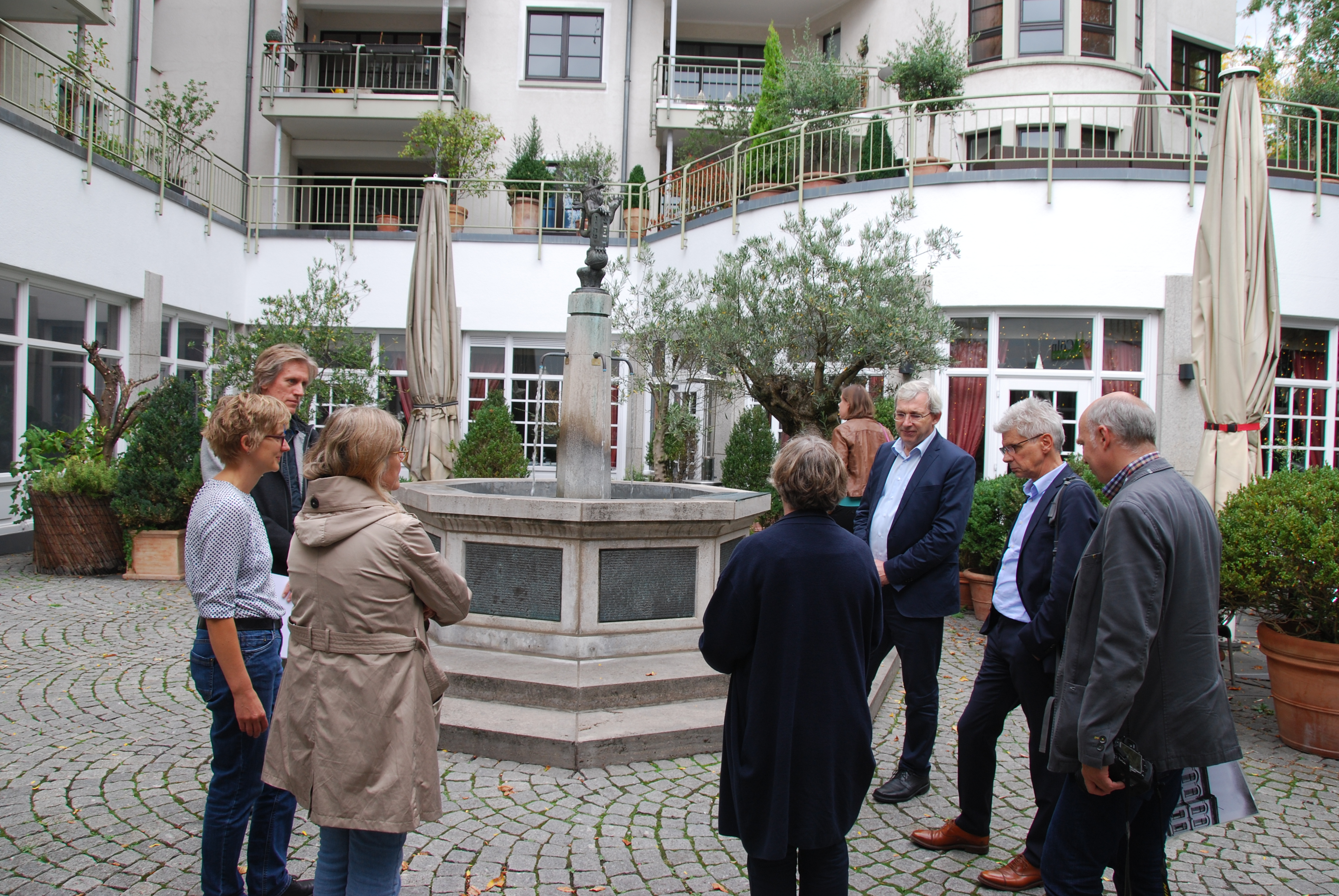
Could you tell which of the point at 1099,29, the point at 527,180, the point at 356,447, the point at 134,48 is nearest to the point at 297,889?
the point at 356,447

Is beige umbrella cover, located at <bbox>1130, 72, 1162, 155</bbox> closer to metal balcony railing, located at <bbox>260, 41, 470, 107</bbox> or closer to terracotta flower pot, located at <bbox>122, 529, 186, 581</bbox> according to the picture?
metal balcony railing, located at <bbox>260, 41, 470, 107</bbox>

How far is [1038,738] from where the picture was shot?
324cm

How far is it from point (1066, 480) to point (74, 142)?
11.4m

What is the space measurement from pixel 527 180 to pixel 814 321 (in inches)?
338

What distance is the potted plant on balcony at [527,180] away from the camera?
15.5 m

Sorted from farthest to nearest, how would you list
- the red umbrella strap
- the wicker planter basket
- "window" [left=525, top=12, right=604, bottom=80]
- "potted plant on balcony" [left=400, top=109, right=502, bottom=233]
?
1. "window" [left=525, top=12, right=604, bottom=80]
2. "potted plant on balcony" [left=400, top=109, right=502, bottom=233]
3. the wicker planter basket
4. the red umbrella strap

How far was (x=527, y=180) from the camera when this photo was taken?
49.5ft

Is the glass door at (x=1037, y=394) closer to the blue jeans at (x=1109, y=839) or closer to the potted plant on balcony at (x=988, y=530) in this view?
the potted plant on balcony at (x=988, y=530)

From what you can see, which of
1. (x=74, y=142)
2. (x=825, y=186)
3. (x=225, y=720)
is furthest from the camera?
(x=825, y=186)

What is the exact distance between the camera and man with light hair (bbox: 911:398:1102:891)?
309 cm

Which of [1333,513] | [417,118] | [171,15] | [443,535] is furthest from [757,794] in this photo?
[171,15]

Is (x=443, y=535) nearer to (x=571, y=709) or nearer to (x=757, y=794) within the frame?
(x=571, y=709)

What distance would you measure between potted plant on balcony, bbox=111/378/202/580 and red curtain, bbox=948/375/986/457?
27.7 ft

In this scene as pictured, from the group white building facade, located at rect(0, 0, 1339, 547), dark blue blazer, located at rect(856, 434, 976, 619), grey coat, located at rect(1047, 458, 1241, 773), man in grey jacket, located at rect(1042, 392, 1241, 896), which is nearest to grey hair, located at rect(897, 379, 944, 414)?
dark blue blazer, located at rect(856, 434, 976, 619)
